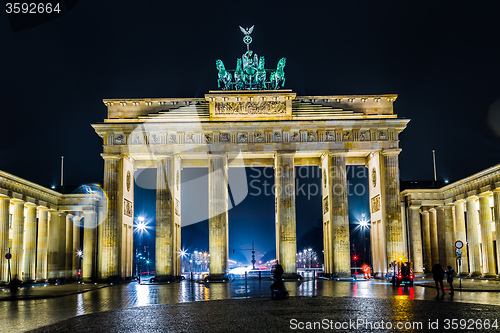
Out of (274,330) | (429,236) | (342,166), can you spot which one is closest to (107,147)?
(342,166)

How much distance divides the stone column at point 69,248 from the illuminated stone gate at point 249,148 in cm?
746

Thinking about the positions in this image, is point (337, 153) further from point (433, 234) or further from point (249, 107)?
point (433, 234)

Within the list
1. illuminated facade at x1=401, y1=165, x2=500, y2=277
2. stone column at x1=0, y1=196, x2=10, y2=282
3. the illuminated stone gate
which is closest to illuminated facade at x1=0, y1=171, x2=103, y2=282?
stone column at x1=0, y1=196, x2=10, y2=282

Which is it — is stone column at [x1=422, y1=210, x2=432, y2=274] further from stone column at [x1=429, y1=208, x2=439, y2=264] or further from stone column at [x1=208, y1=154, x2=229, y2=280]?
stone column at [x1=208, y1=154, x2=229, y2=280]

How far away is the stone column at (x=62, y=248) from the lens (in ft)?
176

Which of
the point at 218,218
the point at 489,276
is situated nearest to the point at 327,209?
the point at 218,218

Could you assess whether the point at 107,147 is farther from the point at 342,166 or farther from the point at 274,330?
the point at 274,330

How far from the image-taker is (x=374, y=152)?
1982 inches

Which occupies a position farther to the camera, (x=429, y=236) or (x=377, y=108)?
(x=429, y=236)

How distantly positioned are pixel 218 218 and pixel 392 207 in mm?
15358

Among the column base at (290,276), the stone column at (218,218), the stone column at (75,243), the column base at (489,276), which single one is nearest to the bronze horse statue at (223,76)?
the stone column at (218,218)

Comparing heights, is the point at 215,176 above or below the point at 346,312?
above

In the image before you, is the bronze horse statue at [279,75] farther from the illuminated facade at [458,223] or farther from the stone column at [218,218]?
A: the illuminated facade at [458,223]

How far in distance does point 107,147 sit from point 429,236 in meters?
33.3
